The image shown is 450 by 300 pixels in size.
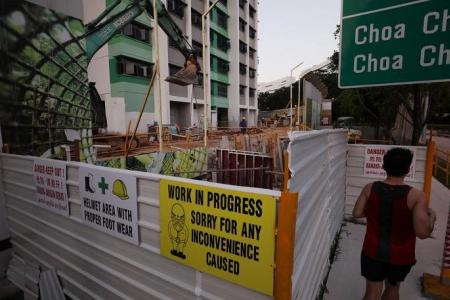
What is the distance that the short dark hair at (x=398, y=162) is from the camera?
98.7 inches

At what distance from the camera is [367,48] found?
2672 millimetres

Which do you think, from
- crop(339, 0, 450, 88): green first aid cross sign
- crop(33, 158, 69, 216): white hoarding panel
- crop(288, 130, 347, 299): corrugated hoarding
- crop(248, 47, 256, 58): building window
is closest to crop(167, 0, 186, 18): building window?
crop(248, 47, 256, 58): building window

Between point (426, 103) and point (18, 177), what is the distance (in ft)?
46.1

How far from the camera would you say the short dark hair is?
2506mm

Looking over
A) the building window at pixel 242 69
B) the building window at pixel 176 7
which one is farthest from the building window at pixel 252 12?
the building window at pixel 176 7

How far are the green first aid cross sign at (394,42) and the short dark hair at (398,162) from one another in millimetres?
671

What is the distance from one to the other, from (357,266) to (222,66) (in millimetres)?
39988

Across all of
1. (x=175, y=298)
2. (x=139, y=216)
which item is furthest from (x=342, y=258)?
(x=139, y=216)

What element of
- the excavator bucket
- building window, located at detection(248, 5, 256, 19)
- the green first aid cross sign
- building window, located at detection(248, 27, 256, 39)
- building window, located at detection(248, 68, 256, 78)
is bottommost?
the green first aid cross sign

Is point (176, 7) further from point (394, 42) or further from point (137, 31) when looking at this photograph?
point (394, 42)

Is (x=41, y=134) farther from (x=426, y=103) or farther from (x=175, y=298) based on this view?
(x=426, y=103)

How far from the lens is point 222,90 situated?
4200 centimetres

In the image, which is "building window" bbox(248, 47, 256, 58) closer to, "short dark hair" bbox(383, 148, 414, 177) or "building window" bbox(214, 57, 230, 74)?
"building window" bbox(214, 57, 230, 74)

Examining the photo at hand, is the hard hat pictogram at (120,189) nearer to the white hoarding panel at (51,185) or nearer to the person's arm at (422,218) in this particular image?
the white hoarding panel at (51,185)
